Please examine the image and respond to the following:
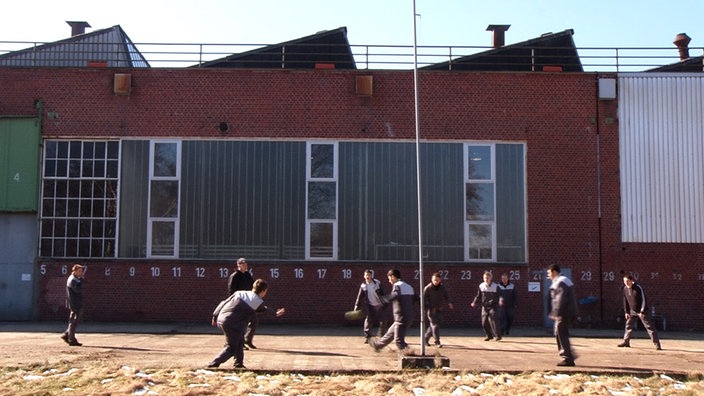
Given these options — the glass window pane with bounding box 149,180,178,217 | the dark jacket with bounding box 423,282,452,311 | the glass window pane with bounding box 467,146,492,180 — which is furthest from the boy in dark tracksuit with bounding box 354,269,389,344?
the glass window pane with bounding box 149,180,178,217

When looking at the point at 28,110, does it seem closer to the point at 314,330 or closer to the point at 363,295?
the point at 314,330

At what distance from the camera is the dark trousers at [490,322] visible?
16.9m

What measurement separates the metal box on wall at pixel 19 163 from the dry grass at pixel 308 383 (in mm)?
11181

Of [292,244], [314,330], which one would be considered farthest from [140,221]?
[314,330]

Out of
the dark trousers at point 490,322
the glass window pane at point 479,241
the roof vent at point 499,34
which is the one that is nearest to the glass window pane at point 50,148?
the glass window pane at point 479,241

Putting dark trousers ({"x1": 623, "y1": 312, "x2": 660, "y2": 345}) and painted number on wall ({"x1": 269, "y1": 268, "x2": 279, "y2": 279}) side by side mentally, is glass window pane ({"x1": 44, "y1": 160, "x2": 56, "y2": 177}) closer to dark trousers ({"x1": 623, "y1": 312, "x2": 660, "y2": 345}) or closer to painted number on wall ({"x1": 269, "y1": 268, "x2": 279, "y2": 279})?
painted number on wall ({"x1": 269, "y1": 268, "x2": 279, "y2": 279})

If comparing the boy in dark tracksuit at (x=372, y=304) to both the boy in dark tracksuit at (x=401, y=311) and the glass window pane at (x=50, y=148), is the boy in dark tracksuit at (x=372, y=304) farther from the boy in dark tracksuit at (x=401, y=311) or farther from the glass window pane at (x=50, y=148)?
the glass window pane at (x=50, y=148)

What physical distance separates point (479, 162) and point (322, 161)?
481cm

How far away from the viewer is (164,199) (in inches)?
827

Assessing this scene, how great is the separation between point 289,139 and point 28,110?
26.3 ft

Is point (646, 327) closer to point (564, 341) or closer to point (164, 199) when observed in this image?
point (564, 341)

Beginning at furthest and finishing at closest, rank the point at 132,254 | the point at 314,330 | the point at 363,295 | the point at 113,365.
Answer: the point at 132,254 → the point at 314,330 → the point at 363,295 → the point at 113,365

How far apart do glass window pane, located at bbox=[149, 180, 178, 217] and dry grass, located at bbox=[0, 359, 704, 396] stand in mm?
9984

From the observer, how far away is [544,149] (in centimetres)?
2125
